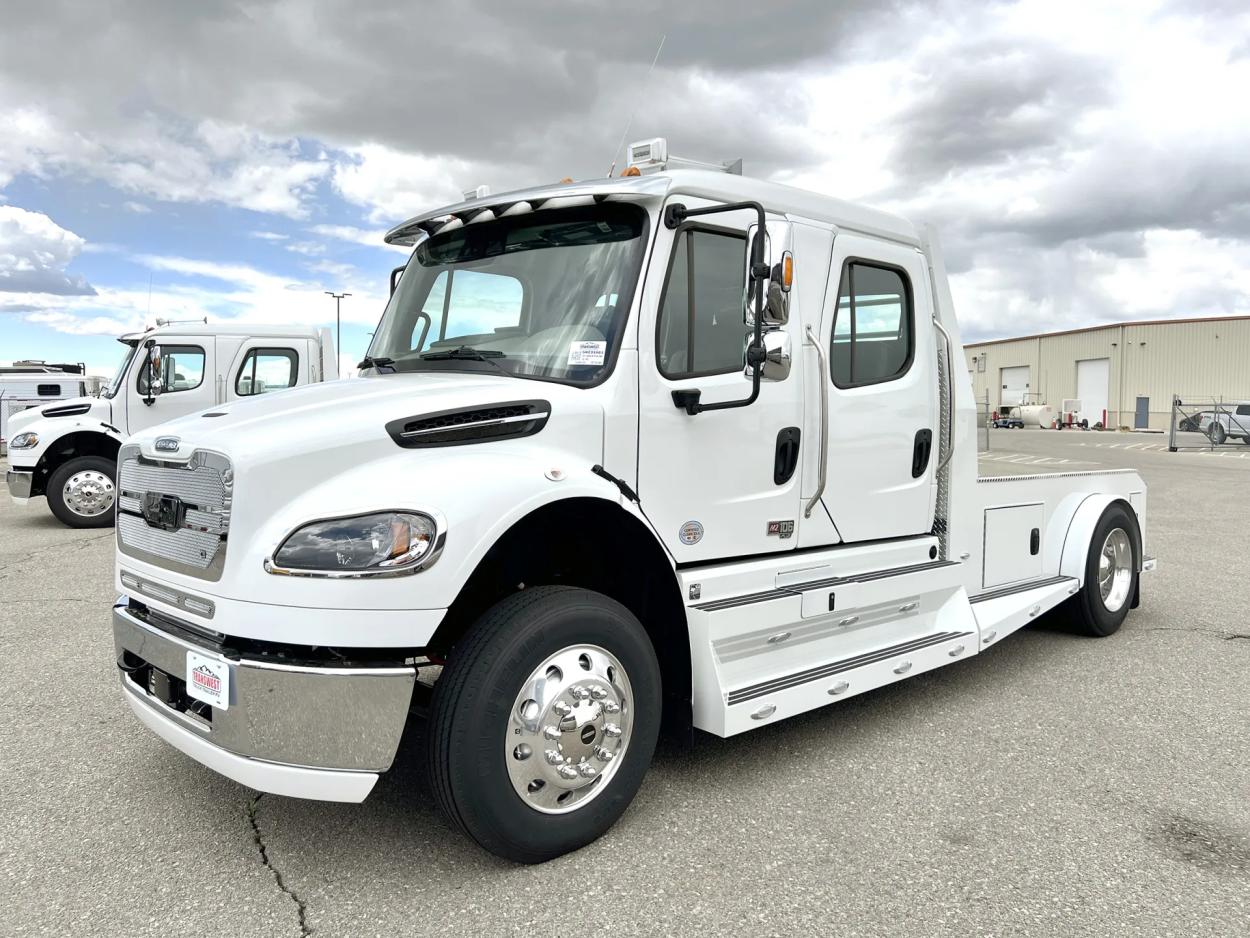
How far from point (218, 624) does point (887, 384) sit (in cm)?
305

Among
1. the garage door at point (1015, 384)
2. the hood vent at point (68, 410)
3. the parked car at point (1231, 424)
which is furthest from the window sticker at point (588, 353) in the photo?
the garage door at point (1015, 384)

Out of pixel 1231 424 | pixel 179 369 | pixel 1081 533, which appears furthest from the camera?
pixel 1231 424

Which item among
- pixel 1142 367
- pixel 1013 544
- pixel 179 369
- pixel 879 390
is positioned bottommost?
pixel 1013 544

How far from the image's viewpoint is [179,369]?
37.3ft

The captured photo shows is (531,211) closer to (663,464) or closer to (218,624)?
(663,464)

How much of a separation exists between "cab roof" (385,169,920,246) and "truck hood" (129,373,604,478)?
758mm

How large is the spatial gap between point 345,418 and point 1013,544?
3.97 metres

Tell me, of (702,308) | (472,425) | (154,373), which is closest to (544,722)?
(472,425)

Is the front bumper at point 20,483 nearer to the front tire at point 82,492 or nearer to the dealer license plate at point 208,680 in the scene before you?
the front tire at point 82,492

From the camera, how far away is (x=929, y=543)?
4668mm

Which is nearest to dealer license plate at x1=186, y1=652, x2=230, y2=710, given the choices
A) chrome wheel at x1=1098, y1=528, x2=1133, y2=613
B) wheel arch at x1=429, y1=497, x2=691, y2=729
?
wheel arch at x1=429, y1=497, x2=691, y2=729

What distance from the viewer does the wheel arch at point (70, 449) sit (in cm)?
1105

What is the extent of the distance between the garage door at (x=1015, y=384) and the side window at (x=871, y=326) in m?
67.6

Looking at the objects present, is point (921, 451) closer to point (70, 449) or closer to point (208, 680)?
point (208, 680)
